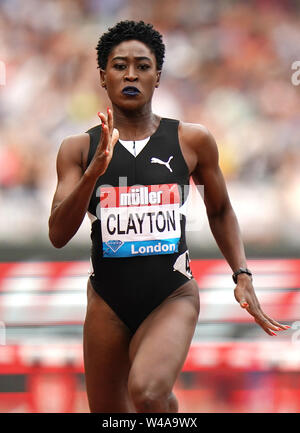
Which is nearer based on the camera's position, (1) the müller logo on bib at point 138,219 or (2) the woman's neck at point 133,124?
(1) the müller logo on bib at point 138,219

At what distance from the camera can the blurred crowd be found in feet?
17.7

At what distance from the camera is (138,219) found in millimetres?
3189

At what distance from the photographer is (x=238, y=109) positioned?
5488mm

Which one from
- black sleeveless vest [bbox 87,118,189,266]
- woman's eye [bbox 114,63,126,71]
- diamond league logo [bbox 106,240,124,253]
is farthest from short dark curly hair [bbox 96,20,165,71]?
diamond league logo [bbox 106,240,124,253]

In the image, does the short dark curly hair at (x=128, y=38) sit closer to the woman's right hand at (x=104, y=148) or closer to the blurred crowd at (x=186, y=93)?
the woman's right hand at (x=104, y=148)

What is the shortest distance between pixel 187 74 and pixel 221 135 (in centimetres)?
54

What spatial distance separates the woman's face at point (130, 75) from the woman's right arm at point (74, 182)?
0.83 feet

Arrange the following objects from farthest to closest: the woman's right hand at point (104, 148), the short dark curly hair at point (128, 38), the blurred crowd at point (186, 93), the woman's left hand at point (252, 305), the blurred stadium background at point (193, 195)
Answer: the blurred crowd at point (186, 93) < the blurred stadium background at point (193, 195) < the short dark curly hair at point (128, 38) < the woman's left hand at point (252, 305) < the woman's right hand at point (104, 148)

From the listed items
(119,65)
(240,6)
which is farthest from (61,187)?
(240,6)

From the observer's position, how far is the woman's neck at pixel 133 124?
3299mm

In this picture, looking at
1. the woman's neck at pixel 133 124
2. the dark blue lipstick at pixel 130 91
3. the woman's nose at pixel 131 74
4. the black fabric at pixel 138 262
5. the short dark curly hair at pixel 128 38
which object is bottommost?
the black fabric at pixel 138 262

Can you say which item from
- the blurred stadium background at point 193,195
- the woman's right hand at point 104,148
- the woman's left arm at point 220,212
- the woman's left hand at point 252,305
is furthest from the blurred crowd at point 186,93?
the woman's right hand at point 104,148

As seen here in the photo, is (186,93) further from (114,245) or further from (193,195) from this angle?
(114,245)

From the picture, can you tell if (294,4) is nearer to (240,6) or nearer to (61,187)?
(240,6)
